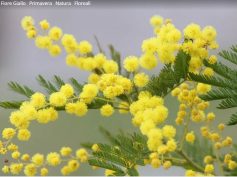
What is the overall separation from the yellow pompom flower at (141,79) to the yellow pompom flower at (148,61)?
17 millimetres

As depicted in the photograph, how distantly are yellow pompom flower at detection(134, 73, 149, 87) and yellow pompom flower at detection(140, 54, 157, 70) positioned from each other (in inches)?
0.7

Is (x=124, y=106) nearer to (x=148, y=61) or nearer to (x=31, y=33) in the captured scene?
(x=148, y=61)

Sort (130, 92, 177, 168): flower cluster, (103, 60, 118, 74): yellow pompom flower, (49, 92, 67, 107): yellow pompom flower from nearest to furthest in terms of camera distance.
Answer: (130, 92, 177, 168): flower cluster, (49, 92, 67, 107): yellow pompom flower, (103, 60, 118, 74): yellow pompom flower

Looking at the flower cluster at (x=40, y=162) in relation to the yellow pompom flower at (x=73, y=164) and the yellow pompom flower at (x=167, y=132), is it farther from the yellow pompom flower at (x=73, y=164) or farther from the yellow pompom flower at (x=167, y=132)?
the yellow pompom flower at (x=167, y=132)

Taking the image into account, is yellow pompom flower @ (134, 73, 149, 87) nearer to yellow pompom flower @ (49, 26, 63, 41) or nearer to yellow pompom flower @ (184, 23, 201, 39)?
yellow pompom flower @ (184, 23, 201, 39)

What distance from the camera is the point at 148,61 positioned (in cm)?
86

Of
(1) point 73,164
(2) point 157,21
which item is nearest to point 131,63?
(2) point 157,21

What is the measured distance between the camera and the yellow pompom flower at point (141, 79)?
86 centimetres

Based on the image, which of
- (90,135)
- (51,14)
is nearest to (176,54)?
(90,135)

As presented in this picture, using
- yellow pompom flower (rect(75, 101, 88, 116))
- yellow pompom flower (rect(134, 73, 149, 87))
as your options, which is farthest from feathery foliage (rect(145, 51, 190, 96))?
yellow pompom flower (rect(75, 101, 88, 116))

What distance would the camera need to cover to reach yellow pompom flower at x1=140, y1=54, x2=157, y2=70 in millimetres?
857

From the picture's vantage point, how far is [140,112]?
2.56ft

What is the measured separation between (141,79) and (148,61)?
0.03m

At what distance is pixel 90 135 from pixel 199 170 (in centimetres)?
93
